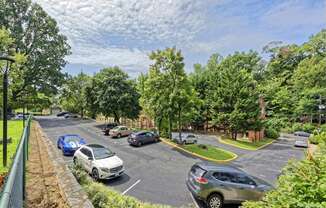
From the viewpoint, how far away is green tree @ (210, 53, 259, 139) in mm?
31531

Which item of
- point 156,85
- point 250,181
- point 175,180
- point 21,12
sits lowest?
point 175,180

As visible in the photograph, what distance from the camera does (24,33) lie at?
38.7m

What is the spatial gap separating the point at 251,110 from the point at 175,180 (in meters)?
22.9

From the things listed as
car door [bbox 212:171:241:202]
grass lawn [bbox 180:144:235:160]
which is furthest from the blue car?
car door [bbox 212:171:241:202]

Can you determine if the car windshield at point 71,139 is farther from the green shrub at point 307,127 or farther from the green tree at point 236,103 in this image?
the green shrub at point 307,127

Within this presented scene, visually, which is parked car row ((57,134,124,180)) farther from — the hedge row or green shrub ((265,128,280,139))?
green shrub ((265,128,280,139))

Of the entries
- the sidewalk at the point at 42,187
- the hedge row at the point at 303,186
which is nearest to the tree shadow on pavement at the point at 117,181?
the sidewalk at the point at 42,187

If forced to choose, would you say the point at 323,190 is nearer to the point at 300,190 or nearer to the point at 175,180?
the point at 300,190

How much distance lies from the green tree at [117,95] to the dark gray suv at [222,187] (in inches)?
1042

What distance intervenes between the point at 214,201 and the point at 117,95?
27.9 meters

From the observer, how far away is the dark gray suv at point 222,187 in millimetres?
9211

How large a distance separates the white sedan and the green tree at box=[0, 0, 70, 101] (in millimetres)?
30197

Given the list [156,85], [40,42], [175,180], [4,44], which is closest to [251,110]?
[156,85]

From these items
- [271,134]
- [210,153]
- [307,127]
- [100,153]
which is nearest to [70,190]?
[100,153]
